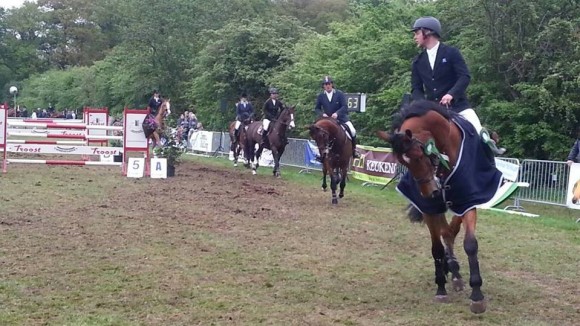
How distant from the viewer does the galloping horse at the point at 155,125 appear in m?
20.1

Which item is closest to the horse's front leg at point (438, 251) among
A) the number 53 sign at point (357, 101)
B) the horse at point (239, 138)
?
the number 53 sign at point (357, 101)

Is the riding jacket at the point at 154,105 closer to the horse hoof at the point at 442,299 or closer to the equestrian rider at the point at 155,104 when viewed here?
the equestrian rider at the point at 155,104

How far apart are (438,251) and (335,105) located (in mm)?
8810

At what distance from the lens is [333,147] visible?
49.8 ft

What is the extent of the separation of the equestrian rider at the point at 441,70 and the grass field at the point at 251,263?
189 centimetres

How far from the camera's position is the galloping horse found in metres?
20.1

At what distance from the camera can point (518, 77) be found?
18859 millimetres

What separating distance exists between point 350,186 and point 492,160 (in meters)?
A: 12.4

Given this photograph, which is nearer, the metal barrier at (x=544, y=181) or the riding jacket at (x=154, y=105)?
the metal barrier at (x=544, y=181)

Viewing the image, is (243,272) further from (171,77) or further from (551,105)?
(171,77)

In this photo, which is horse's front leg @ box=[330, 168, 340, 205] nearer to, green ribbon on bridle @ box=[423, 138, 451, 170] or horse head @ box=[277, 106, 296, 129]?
horse head @ box=[277, 106, 296, 129]

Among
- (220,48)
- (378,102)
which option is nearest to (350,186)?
(378,102)

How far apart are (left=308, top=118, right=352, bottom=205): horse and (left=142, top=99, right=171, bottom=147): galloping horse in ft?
21.4

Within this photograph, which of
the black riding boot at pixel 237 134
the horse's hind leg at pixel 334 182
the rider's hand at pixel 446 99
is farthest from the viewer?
the black riding boot at pixel 237 134
